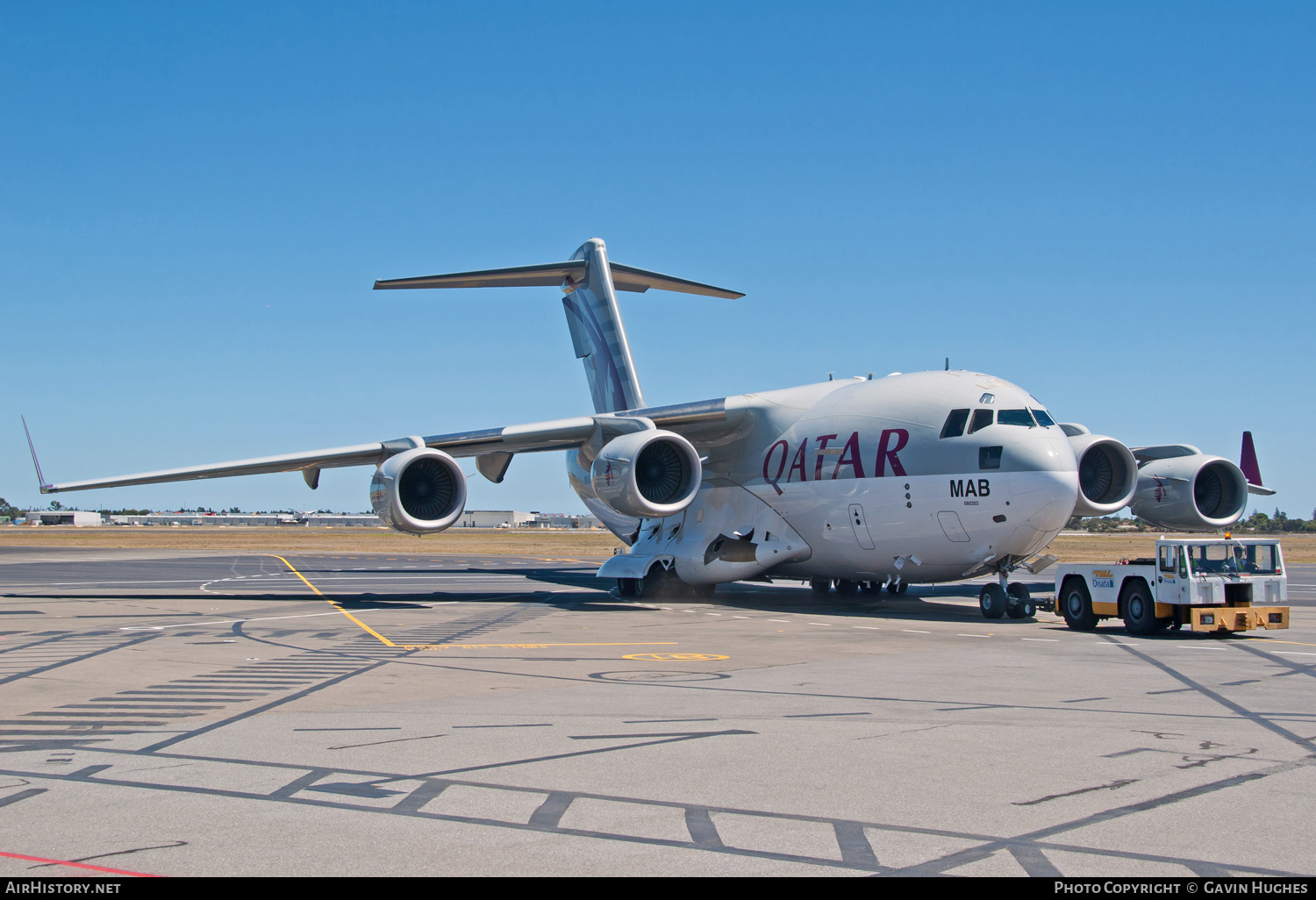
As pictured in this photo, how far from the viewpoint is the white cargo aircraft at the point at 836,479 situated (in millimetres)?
19250

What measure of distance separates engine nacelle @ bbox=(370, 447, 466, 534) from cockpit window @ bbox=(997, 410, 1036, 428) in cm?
1029

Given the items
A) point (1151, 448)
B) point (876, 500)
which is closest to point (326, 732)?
point (876, 500)

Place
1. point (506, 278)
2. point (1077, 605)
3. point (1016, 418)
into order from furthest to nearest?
point (506, 278)
point (1016, 418)
point (1077, 605)

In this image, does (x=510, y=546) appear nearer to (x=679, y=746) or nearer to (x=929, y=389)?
(x=929, y=389)

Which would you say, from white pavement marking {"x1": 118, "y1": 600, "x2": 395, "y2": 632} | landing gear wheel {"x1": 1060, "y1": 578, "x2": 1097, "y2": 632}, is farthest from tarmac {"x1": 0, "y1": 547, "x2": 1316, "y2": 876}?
landing gear wheel {"x1": 1060, "y1": 578, "x2": 1097, "y2": 632}

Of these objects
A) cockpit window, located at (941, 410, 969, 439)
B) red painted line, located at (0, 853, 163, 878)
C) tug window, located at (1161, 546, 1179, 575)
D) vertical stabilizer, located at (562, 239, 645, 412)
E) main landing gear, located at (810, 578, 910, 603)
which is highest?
vertical stabilizer, located at (562, 239, 645, 412)

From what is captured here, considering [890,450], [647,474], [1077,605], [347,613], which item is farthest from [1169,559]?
[347,613]

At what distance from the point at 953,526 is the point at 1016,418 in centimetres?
222

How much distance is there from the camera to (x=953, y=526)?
19484 mm

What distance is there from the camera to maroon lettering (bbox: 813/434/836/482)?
71.5 feet

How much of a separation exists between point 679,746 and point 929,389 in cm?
1408

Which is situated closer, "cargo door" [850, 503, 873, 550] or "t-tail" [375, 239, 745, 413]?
"cargo door" [850, 503, 873, 550]

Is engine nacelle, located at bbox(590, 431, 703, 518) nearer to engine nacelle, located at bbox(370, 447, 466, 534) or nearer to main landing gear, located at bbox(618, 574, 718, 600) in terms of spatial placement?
engine nacelle, located at bbox(370, 447, 466, 534)

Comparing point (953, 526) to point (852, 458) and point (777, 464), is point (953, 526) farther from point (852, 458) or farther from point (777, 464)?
point (777, 464)
